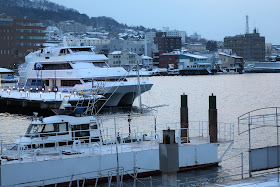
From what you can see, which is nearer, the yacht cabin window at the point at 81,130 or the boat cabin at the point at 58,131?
the boat cabin at the point at 58,131

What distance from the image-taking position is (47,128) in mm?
27750

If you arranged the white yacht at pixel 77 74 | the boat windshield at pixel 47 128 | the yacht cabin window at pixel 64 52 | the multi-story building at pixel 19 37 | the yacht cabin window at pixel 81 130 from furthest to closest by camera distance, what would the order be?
the multi-story building at pixel 19 37
the yacht cabin window at pixel 64 52
the white yacht at pixel 77 74
the yacht cabin window at pixel 81 130
the boat windshield at pixel 47 128

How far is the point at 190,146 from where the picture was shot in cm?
2884

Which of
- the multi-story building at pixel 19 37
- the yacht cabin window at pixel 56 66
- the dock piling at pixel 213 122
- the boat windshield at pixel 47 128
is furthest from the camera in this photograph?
the multi-story building at pixel 19 37

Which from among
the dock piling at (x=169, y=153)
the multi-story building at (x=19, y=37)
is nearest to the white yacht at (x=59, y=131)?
the dock piling at (x=169, y=153)

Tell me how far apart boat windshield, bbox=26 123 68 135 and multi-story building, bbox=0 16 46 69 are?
169137 mm

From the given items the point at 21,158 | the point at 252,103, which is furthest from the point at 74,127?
the point at 252,103

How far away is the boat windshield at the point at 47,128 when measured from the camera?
2770 centimetres

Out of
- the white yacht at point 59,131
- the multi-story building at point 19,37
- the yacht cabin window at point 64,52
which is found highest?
the multi-story building at point 19,37

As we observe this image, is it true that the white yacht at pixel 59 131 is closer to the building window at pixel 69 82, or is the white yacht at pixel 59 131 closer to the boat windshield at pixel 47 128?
the boat windshield at pixel 47 128

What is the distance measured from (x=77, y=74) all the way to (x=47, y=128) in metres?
42.0

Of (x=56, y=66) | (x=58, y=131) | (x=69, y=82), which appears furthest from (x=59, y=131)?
(x=56, y=66)

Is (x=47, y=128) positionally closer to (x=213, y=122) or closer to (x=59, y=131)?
(x=59, y=131)

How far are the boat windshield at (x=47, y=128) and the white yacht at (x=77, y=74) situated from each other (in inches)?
1412
